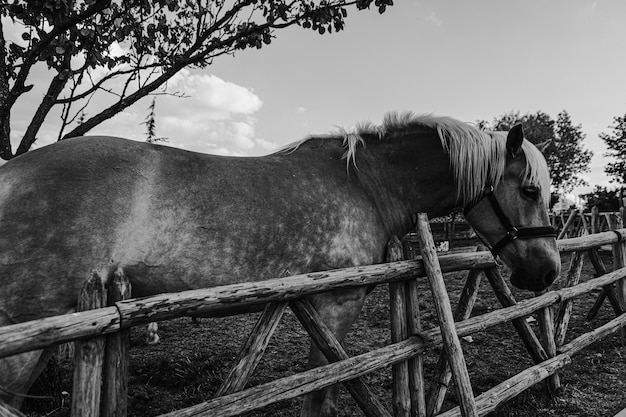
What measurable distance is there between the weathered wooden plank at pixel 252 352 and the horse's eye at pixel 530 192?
2.30m

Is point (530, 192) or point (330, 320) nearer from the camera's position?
point (330, 320)

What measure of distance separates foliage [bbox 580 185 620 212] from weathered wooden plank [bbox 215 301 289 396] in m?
29.3

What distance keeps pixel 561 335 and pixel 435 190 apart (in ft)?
8.53

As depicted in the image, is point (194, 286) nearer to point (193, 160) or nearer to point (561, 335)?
point (193, 160)

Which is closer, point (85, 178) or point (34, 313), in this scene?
point (34, 313)

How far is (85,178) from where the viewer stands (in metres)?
2.20

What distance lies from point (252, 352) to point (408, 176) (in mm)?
1984

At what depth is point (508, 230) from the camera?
328cm

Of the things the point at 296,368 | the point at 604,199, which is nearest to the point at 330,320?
the point at 296,368

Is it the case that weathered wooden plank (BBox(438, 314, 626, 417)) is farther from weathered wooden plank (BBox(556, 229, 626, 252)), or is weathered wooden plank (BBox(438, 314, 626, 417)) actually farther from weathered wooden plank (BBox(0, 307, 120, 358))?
weathered wooden plank (BBox(0, 307, 120, 358))

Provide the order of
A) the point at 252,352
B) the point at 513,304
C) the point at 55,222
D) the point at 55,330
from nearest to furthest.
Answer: the point at 55,330
the point at 55,222
the point at 252,352
the point at 513,304

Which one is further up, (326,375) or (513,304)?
(326,375)

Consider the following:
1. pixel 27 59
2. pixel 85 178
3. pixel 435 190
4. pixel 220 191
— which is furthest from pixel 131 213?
pixel 27 59

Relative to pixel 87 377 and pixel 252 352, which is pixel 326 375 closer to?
pixel 252 352
